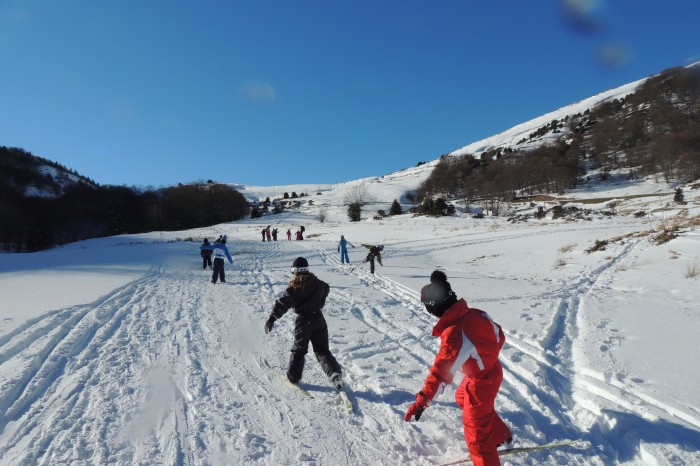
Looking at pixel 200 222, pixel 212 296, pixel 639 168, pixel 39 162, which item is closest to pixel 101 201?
pixel 200 222

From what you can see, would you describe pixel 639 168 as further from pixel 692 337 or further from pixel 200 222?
pixel 200 222

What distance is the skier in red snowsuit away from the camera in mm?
2902

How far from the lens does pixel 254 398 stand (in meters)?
4.38

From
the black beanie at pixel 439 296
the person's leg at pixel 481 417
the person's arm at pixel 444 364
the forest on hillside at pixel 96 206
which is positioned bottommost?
the person's leg at pixel 481 417

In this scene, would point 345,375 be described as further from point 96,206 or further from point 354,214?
point 96,206

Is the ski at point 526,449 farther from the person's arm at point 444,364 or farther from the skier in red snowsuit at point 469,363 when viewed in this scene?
the person's arm at point 444,364

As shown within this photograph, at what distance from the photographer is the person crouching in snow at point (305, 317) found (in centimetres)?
455

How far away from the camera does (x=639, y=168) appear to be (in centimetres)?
6631

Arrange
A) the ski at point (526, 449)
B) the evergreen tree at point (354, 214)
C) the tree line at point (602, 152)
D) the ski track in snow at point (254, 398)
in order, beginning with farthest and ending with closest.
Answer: the evergreen tree at point (354, 214) → the tree line at point (602, 152) → the ski track in snow at point (254, 398) → the ski at point (526, 449)

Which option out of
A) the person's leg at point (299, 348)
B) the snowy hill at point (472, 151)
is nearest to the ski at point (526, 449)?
the person's leg at point (299, 348)

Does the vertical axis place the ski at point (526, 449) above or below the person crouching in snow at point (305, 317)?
below

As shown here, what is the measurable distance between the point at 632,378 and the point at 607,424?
1.28m

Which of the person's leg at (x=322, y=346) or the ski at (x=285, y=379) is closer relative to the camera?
the ski at (x=285, y=379)

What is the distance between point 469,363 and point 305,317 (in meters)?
2.23
